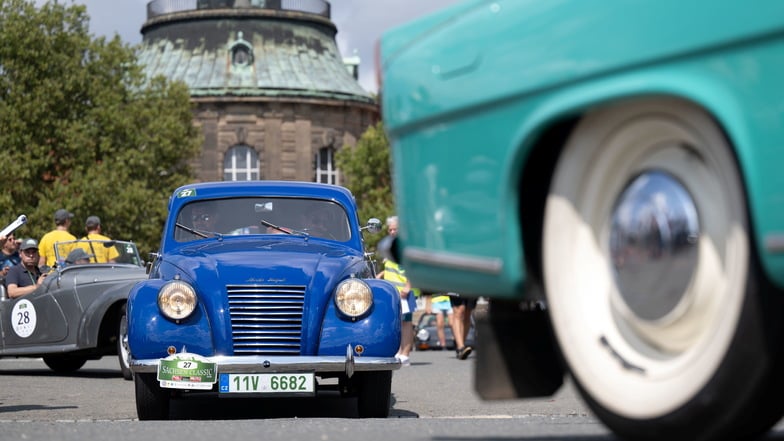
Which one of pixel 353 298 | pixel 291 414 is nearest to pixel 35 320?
pixel 291 414

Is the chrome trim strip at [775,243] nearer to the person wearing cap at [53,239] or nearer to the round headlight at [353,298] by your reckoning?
the round headlight at [353,298]

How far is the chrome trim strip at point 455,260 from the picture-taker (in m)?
4.93

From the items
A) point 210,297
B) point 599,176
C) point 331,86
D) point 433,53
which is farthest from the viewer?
point 331,86

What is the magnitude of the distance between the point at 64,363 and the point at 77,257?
5.56 ft

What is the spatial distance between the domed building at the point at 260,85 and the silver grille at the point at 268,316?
66060 millimetres

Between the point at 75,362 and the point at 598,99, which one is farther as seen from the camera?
the point at 75,362

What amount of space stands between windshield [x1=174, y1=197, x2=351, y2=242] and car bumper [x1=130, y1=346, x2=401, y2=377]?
1951mm

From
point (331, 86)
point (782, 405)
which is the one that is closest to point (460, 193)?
point (782, 405)

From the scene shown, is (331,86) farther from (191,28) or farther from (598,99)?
(598,99)

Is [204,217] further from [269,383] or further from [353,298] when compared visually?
[269,383]

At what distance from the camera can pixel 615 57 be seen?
4.27 m

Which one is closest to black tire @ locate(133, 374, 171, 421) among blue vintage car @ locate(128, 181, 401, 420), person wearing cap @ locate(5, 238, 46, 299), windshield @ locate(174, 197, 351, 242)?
blue vintage car @ locate(128, 181, 401, 420)

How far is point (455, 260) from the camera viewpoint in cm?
517

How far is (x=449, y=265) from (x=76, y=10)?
46533 mm
